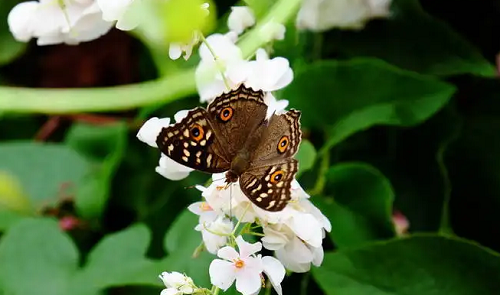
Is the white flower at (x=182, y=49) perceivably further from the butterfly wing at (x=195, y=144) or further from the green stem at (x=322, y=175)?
the green stem at (x=322, y=175)

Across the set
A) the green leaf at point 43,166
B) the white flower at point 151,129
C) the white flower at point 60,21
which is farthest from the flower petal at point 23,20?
the green leaf at point 43,166

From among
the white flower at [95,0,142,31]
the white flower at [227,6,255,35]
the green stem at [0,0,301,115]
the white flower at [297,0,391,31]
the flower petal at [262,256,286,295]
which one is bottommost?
the flower petal at [262,256,286,295]

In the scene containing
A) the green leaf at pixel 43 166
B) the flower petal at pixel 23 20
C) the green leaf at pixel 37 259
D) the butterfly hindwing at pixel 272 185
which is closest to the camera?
the butterfly hindwing at pixel 272 185

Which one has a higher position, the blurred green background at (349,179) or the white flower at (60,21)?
the white flower at (60,21)

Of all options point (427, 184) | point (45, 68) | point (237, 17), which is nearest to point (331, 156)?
point (427, 184)

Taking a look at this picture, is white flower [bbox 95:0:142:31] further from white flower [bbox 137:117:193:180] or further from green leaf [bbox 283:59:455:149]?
green leaf [bbox 283:59:455:149]

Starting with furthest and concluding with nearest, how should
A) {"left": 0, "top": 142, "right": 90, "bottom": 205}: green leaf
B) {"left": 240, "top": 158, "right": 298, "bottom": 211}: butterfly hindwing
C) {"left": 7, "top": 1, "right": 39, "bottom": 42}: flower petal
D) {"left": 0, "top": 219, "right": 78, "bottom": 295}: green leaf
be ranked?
1. {"left": 0, "top": 142, "right": 90, "bottom": 205}: green leaf
2. {"left": 0, "top": 219, "right": 78, "bottom": 295}: green leaf
3. {"left": 7, "top": 1, "right": 39, "bottom": 42}: flower petal
4. {"left": 240, "top": 158, "right": 298, "bottom": 211}: butterfly hindwing

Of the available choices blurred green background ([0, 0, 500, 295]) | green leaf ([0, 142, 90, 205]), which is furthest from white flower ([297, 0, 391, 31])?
green leaf ([0, 142, 90, 205])

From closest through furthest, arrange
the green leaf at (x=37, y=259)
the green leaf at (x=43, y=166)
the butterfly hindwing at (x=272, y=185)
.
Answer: the butterfly hindwing at (x=272, y=185) < the green leaf at (x=37, y=259) < the green leaf at (x=43, y=166)

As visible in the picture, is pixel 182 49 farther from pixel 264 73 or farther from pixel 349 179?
pixel 349 179
